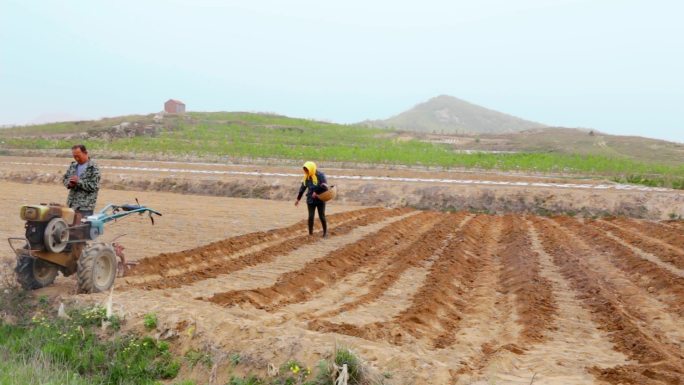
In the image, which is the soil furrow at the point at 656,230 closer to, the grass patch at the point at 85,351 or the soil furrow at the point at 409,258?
the soil furrow at the point at 409,258

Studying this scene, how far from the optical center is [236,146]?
125ft

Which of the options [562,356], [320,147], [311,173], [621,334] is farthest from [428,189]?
[320,147]

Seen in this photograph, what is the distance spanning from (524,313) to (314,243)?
584 centimetres

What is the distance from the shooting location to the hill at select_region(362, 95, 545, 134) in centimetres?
11381

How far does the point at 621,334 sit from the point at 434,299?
8.30 ft

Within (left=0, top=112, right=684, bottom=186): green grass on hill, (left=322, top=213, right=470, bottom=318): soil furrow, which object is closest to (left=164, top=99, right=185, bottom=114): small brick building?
(left=0, top=112, right=684, bottom=186): green grass on hill

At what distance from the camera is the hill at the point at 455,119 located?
373ft

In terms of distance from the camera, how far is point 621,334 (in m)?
6.98

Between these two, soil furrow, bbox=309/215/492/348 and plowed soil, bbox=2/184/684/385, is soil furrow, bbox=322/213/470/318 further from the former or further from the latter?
soil furrow, bbox=309/215/492/348

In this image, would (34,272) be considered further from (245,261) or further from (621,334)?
(621,334)

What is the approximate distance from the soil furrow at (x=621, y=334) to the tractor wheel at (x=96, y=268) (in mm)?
6196

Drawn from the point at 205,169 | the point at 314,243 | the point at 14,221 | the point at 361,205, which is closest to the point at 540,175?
the point at 361,205

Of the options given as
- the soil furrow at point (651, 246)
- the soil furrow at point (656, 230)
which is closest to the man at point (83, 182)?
the soil furrow at point (651, 246)

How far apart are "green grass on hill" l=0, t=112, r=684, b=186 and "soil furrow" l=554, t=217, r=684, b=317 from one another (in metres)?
13.3
